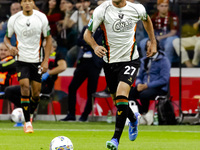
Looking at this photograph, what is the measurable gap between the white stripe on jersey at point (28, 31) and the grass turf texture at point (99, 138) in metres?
1.47

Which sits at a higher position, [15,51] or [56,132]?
[15,51]

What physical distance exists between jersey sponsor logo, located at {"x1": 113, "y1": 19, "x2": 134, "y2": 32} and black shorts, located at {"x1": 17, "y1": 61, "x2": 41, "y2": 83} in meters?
3.07

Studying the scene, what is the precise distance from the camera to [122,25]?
29.5 feet

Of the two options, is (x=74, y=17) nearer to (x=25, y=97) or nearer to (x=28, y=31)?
(x=28, y=31)

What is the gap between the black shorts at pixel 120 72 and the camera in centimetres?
875

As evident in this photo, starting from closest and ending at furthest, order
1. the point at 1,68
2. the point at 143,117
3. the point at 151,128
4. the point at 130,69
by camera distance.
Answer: the point at 130,69
the point at 151,128
the point at 143,117
the point at 1,68

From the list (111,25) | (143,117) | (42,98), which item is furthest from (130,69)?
(42,98)

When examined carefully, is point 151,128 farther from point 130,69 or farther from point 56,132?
point 130,69

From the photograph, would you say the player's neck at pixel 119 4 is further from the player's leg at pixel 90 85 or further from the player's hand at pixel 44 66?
the player's leg at pixel 90 85

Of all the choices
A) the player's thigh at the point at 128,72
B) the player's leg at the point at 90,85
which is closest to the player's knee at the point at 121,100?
the player's thigh at the point at 128,72

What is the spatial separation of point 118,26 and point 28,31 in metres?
3.27

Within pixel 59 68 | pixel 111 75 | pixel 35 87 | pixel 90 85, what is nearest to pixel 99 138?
pixel 111 75

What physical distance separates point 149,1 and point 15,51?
16.5ft

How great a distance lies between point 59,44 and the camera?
16.0 metres
